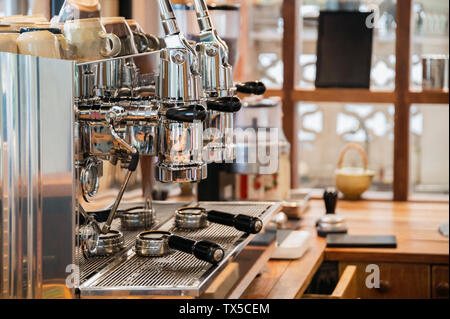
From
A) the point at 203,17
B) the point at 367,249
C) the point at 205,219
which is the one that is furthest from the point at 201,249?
the point at 367,249

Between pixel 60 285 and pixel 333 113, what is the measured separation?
2.56 m

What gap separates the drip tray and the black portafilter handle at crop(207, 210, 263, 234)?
2 centimetres

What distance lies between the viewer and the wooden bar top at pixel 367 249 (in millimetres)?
1713

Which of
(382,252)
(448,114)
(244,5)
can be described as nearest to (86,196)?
(382,252)

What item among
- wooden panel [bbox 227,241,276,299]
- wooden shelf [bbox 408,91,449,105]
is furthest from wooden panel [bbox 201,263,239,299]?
wooden shelf [bbox 408,91,449,105]

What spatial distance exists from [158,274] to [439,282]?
4.47 ft

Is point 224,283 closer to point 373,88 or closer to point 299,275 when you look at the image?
point 299,275

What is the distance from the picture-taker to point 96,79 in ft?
3.66

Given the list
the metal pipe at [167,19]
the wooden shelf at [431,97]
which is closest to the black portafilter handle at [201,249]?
the metal pipe at [167,19]

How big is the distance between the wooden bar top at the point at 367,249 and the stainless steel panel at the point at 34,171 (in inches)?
30.8

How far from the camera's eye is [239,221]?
133 centimetres

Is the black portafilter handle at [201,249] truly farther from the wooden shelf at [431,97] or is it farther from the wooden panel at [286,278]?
the wooden shelf at [431,97]

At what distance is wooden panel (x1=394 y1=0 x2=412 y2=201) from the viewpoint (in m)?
2.89
